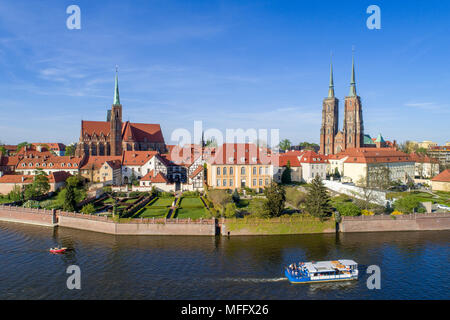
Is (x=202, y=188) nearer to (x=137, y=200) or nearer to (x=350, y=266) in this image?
(x=137, y=200)

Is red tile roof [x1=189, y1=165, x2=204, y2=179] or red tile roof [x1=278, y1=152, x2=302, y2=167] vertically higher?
red tile roof [x1=278, y1=152, x2=302, y2=167]

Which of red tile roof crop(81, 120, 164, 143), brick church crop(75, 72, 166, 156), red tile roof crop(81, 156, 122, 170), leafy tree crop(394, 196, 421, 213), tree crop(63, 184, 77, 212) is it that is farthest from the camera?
red tile roof crop(81, 120, 164, 143)

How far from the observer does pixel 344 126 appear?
122 metres

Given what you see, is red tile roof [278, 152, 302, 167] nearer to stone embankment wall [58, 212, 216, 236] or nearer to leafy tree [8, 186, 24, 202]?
stone embankment wall [58, 212, 216, 236]

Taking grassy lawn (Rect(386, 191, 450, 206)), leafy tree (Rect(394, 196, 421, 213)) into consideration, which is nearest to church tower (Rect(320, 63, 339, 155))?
grassy lawn (Rect(386, 191, 450, 206))

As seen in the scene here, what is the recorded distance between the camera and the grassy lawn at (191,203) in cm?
5338

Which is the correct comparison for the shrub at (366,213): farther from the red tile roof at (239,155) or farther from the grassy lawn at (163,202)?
the grassy lawn at (163,202)

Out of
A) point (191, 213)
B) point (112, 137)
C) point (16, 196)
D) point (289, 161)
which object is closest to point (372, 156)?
point (289, 161)

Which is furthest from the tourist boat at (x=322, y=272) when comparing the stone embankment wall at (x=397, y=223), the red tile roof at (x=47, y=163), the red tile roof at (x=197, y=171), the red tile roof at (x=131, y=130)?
the red tile roof at (x=131, y=130)

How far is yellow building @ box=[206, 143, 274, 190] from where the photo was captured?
6406 cm

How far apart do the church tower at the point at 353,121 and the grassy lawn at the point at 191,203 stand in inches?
3227

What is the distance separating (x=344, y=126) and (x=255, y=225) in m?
93.9

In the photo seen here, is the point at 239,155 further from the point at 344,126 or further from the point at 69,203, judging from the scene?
the point at 344,126
